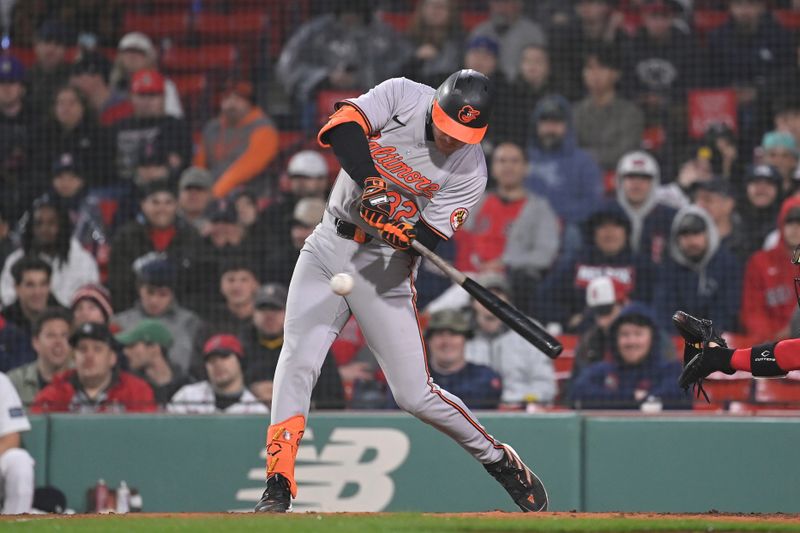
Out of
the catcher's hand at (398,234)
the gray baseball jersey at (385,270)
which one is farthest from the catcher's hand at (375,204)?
the gray baseball jersey at (385,270)

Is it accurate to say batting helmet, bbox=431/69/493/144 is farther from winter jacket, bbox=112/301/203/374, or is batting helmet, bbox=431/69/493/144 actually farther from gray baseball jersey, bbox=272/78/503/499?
winter jacket, bbox=112/301/203/374

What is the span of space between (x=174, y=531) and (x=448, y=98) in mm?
1748

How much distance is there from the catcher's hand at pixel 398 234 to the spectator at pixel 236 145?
4.88 meters

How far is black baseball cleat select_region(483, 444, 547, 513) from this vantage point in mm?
5160

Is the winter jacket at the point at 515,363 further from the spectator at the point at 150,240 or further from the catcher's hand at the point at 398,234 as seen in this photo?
the catcher's hand at the point at 398,234

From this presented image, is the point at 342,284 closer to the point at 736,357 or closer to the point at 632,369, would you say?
the point at 736,357

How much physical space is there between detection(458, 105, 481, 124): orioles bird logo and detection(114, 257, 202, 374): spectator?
3462 mm

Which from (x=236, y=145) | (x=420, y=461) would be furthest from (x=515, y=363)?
(x=236, y=145)

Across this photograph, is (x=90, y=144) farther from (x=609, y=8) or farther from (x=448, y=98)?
(x=448, y=98)

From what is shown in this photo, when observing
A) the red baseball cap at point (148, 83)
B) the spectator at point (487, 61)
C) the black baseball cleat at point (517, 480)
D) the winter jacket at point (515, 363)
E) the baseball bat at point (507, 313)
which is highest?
the spectator at point (487, 61)

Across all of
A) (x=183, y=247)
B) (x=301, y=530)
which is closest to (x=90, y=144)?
(x=183, y=247)

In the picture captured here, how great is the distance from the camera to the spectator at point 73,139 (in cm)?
942

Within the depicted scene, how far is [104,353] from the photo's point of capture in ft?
23.7

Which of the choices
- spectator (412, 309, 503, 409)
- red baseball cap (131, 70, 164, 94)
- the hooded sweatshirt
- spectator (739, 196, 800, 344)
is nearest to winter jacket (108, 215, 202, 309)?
red baseball cap (131, 70, 164, 94)
